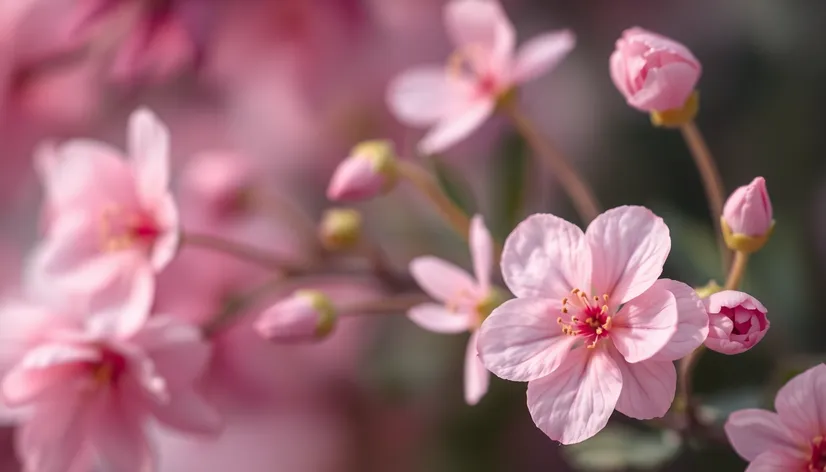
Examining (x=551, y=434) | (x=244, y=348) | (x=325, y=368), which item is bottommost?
(x=325, y=368)

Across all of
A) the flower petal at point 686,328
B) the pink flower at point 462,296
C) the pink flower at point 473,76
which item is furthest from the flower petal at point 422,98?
the flower petal at point 686,328

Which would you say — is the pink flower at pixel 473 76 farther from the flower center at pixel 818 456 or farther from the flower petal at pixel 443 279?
the flower center at pixel 818 456

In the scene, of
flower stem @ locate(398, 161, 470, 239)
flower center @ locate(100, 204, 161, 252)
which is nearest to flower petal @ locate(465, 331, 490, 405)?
flower stem @ locate(398, 161, 470, 239)

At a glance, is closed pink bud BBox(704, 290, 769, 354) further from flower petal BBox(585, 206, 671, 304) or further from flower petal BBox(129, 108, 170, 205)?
→ flower petal BBox(129, 108, 170, 205)

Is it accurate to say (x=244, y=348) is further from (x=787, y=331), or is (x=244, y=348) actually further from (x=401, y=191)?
(x=787, y=331)

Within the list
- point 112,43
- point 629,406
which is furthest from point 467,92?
point 112,43

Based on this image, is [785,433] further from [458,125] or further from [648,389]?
[458,125]

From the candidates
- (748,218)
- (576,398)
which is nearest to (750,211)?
(748,218)
